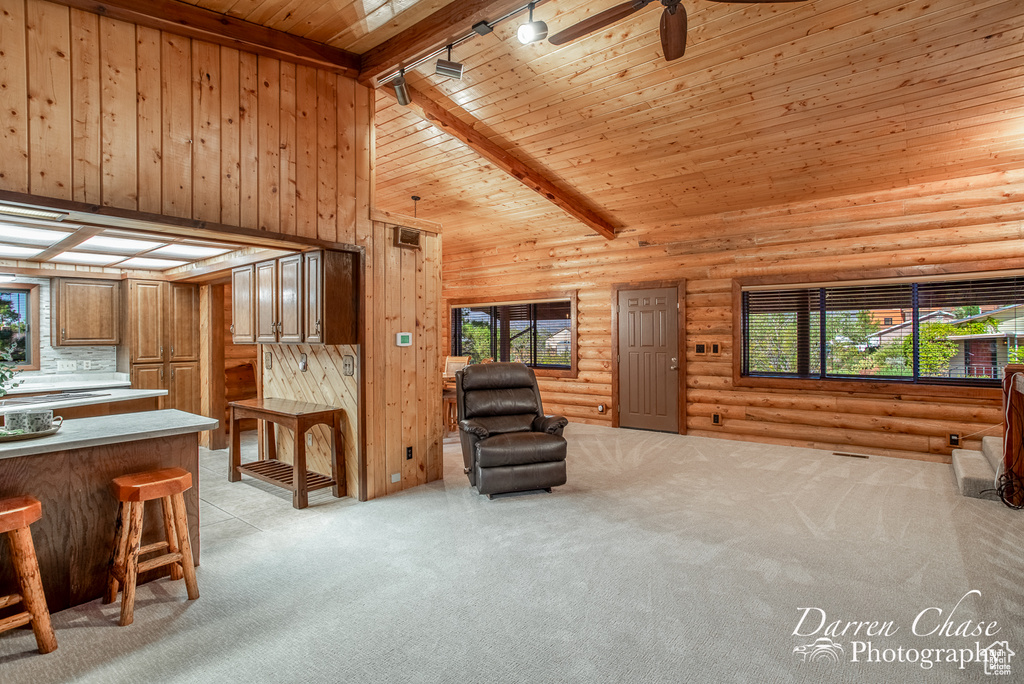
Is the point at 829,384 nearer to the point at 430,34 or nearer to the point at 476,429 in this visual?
the point at 476,429

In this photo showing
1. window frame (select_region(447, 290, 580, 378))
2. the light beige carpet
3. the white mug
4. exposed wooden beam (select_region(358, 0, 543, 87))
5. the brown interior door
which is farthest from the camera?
window frame (select_region(447, 290, 580, 378))

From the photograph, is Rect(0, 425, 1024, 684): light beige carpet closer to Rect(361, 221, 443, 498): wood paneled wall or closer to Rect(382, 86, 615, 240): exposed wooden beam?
Rect(361, 221, 443, 498): wood paneled wall

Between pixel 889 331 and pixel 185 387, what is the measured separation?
781cm

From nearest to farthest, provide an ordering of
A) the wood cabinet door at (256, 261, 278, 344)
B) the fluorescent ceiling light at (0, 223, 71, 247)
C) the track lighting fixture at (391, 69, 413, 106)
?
the fluorescent ceiling light at (0, 223, 71, 247)
the track lighting fixture at (391, 69, 413, 106)
the wood cabinet door at (256, 261, 278, 344)

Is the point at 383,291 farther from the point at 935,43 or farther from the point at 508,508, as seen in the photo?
the point at 935,43

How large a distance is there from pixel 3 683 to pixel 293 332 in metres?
2.57

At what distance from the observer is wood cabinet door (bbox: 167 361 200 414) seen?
5863mm

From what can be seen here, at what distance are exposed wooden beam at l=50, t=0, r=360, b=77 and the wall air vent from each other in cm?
122

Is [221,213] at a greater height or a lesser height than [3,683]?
greater

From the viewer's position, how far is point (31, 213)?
274 cm

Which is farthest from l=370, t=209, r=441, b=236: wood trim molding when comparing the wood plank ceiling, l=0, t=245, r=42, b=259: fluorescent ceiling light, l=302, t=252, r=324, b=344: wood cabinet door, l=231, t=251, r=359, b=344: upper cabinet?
l=0, t=245, r=42, b=259: fluorescent ceiling light

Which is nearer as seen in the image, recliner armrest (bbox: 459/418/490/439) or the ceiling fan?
the ceiling fan

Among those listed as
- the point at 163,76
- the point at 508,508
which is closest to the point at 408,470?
the point at 508,508

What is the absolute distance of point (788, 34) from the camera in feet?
11.7
